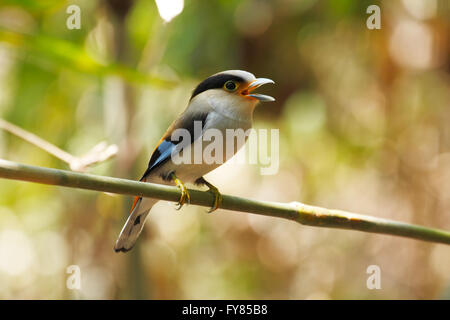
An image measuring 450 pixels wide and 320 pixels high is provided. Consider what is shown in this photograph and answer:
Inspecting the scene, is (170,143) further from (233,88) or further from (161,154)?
(233,88)

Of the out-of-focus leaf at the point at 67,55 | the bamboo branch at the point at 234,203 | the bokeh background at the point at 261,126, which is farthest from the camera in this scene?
the bokeh background at the point at 261,126

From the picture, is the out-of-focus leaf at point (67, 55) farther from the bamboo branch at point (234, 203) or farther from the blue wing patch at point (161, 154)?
the bamboo branch at point (234, 203)

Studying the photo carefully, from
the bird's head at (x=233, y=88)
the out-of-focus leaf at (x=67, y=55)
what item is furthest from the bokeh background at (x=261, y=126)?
the bird's head at (x=233, y=88)

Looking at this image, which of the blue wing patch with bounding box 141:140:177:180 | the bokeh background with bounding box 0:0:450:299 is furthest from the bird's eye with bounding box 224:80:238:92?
Answer: the bokeh background with bounding box 0:0:450:299

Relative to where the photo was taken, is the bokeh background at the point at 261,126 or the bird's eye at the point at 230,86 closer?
the bird's eye at the point at 230,86

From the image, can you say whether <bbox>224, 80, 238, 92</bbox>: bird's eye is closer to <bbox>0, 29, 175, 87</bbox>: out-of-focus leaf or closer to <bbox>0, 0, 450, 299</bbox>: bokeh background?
<bbox>0, 29, 175, 87</bbox>: out-of-focus leaf

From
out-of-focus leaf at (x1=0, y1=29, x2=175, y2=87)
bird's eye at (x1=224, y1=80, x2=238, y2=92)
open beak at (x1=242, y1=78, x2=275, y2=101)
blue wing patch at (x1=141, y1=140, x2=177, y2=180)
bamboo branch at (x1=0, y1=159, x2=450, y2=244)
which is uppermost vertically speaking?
out-of-focus leaf at (x1=0, y1=29, x2=175, y2=87)

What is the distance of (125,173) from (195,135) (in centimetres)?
44

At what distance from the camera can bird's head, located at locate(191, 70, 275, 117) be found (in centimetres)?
153

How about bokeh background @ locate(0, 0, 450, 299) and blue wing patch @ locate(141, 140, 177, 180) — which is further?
bokeh background @ locate(0, 0, 450, 299)

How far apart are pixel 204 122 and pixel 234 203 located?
521mm

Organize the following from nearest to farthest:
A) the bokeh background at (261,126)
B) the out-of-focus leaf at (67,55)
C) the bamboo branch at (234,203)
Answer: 1. the bamboo branch at (234,203)
2. the out-of-focus leaf at (67,55)
3. the bokeh background at (261,126)

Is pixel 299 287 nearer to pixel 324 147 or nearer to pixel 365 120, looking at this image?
pixel 324 147

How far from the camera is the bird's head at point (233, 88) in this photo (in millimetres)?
1532
